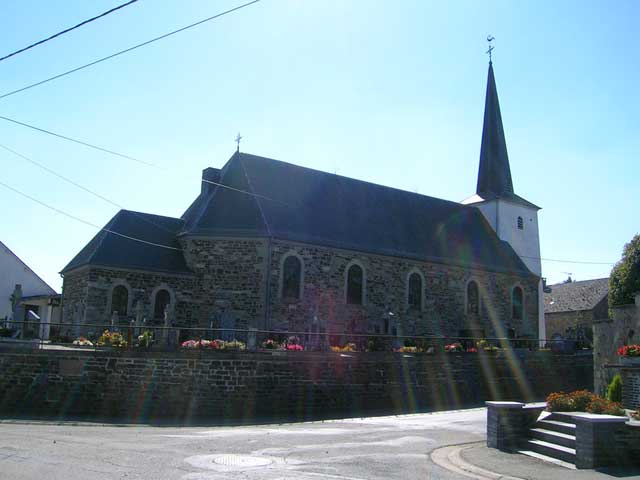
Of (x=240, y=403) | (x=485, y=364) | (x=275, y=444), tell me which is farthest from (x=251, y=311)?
(x=275, y=444)

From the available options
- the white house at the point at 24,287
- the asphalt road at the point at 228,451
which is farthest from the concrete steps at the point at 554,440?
the white house at the point at 24,287

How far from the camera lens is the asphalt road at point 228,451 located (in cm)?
868

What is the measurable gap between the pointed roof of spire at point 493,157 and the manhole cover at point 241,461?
112ft

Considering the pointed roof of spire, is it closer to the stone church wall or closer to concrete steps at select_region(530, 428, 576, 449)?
the stone church wall

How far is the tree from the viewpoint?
35.1 metres

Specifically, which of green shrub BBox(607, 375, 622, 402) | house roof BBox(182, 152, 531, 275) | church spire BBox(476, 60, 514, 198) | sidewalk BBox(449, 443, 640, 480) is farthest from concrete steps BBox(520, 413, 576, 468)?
church spire BBox(476, 60, 514, 198)

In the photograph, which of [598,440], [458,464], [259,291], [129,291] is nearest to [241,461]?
[458,464]

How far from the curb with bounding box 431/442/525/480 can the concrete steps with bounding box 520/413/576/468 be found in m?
1.25

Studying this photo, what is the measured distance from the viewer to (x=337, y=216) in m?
32.3

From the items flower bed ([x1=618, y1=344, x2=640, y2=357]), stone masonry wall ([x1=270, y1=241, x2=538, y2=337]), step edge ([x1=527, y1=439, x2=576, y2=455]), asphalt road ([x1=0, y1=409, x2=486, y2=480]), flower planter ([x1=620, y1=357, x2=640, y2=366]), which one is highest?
stone masonry wall ([x1=270, y1=241, x2=538, y2=337])

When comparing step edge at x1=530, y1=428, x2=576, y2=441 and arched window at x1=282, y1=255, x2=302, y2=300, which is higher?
arched window at x1=282, y1=255, x2=302, y2=300

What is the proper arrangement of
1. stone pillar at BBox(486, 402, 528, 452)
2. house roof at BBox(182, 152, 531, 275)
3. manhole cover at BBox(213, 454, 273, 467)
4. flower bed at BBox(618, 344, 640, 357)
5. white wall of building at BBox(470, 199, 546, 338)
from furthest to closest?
white wall of building at BBox(470, 199, 546, 338) < house roof at BBox(182, 152, 531, 275) < flower bed at BBox(618, 344, 640, 357) < stone pillar at BBox(486, 402, 528, 452) < manhole cover at BBox(213, 454, 273, 467)

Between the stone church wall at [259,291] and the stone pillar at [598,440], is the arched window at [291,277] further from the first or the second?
the stone pillar at [598,440]

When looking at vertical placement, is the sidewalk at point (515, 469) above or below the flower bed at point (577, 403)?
below
